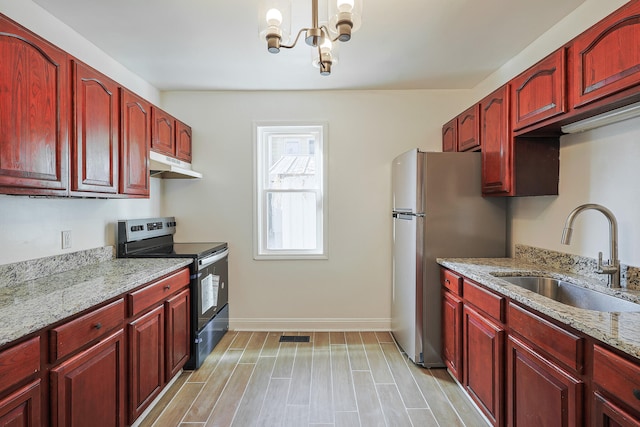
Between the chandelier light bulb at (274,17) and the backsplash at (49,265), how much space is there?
1.85 meters

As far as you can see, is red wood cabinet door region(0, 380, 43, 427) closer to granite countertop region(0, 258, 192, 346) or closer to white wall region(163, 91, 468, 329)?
granite countertop region(0, 258, 192, 346)

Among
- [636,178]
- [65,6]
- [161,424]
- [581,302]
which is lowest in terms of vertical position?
[161,424]

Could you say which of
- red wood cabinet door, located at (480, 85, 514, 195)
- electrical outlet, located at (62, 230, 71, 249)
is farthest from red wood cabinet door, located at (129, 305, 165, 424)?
red wood cabinet door, located at (480, 85, 514, 195)

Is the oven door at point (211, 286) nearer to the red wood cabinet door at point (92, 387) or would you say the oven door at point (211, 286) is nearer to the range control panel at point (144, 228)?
the range control panel at point (144, 228)

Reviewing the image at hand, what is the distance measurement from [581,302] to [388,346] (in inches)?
64.7

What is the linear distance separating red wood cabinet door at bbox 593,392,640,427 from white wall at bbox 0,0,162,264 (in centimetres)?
277

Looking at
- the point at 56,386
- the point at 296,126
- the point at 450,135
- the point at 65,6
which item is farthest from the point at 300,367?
the point at 65,6

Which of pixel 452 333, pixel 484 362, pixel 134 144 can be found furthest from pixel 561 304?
pixel 134 144

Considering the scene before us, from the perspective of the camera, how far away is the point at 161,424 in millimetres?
1912

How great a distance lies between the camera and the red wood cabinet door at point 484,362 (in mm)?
1704

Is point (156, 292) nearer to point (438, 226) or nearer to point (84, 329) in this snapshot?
point (84, 329)

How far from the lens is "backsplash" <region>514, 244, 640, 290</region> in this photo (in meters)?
1.61

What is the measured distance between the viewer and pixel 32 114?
1455mm

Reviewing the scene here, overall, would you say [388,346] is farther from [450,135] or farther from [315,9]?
[315,9]
